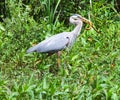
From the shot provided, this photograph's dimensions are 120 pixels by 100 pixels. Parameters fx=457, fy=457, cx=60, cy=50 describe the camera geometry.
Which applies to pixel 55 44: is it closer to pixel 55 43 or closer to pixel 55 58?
pixel 55 43

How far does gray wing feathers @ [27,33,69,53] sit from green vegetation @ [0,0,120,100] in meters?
0.19

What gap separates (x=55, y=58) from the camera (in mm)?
5656

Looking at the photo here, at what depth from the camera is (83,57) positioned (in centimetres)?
573

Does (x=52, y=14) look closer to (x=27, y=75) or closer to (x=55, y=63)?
(x=55, y=63)

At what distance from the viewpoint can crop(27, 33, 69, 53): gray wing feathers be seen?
209 inches

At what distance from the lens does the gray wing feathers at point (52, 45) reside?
5.30 m

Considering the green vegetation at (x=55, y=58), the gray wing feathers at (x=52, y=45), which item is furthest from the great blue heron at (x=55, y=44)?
the green vegetation at (x=55, y=58)

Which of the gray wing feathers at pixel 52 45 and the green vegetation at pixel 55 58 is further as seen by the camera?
the gray wing feathers at pixel 52 45

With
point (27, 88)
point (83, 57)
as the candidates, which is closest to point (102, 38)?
point (83, 57)

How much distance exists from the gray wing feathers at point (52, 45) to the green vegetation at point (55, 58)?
191 millimetres

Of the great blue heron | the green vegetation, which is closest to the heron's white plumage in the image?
the great blue heron

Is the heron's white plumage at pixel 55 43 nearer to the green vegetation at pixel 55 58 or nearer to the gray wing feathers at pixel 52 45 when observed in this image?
the gray wing feathers at pixel 52 45

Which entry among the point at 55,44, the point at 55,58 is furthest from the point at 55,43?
the point at 55,58

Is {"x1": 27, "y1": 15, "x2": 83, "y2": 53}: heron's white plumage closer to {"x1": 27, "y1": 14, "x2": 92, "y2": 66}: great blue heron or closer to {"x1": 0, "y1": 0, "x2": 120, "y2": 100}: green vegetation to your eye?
{"x1": 27, "y1": 14, "x2": 92, "y2": 66}: great blue heron
